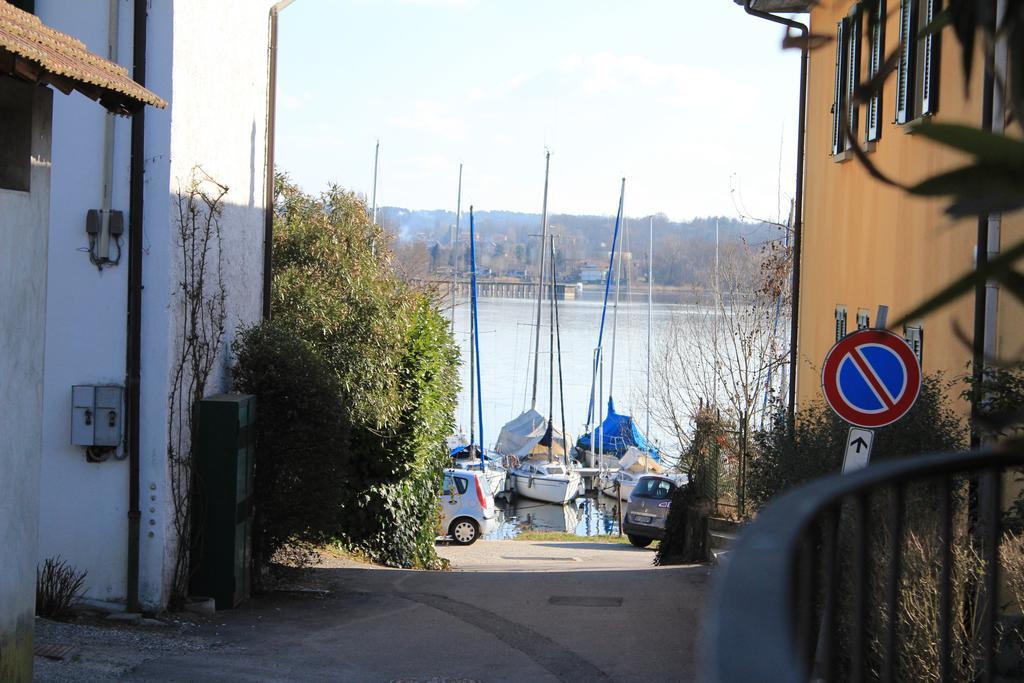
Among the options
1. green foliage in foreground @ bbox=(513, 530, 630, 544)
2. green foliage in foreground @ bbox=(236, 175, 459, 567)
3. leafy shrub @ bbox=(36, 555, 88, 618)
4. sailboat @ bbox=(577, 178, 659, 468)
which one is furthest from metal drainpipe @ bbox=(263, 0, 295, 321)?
sailboat @ bbox=(577, 178, 659, 468)

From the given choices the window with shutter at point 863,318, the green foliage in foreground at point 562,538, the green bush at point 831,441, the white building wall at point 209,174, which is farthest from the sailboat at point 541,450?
the green bush at point 831,441

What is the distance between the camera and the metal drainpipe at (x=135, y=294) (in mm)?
10102

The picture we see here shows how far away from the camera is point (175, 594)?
34.9 feet

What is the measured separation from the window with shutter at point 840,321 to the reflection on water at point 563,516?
70.6ft

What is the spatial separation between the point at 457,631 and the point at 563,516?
31.1 m

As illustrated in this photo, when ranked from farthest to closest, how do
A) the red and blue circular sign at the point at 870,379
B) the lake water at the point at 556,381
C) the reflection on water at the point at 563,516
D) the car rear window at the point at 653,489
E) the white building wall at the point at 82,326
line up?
1. the lake water at the point at 556,381
2. the reflection on water at the point at 563,516
3. the car rear window at the point at 653,489
4. the white building wall at the point at 82,326
5. the red and blue circular sign at the point at 870,379

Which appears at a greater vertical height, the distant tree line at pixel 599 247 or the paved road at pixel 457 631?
the distant tree line at pixel 599 247

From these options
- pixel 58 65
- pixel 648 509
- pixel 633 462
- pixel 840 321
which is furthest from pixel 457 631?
pixel 633 462

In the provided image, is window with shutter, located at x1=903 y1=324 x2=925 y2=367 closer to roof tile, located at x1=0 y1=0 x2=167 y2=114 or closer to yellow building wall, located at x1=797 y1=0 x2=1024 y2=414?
yellow building wall, located at x1=797 y1=0 x2=1024 y2=414

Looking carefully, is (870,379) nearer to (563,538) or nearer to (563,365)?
(563,538)

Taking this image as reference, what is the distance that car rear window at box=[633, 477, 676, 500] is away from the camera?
2622 cm

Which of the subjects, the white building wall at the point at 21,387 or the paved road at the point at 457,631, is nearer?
the white building wall at the point at 21,387

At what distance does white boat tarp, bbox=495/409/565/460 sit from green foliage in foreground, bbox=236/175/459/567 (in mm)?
29665

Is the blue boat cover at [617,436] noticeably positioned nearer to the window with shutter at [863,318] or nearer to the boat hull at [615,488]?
the boat hull at [615,488]
